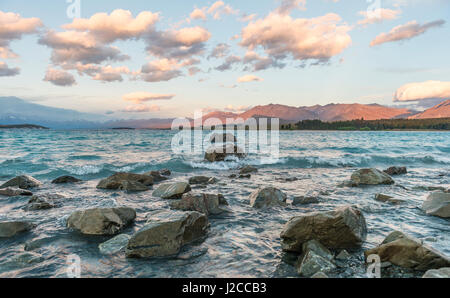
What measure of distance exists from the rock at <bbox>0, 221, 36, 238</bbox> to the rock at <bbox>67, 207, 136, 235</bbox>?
1.05m

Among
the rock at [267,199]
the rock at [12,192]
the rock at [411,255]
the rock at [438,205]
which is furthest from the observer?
the rock at [12,192]

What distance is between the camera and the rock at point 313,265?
15.0ft

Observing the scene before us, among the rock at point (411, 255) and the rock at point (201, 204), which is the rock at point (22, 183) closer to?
the rock at point (201, 204)

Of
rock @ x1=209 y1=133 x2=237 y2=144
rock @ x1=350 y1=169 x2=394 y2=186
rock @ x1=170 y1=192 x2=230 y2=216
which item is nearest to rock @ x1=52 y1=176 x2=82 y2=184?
rock @ x1=170 y1=192 x2=230 y2=216

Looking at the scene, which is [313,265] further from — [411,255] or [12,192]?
[12,192]

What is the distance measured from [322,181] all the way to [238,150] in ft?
36.7

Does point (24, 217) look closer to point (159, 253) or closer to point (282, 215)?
point (159, 253)

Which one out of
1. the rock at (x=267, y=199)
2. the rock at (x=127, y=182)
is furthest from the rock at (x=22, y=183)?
the rock at (x=267, y=199)

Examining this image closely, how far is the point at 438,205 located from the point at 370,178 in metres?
5.10

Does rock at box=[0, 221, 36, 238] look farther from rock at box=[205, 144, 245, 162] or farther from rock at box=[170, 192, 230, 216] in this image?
rock at box=[205, 144, 245, 162]

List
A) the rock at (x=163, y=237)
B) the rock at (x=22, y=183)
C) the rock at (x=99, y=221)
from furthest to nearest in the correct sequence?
1. the rock at (x=22, y=183)
2. the rock at (x=99, y=221)
3. the rock at (x=163, y=237)

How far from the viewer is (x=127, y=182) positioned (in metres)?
12.2

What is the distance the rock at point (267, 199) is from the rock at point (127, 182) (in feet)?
18.8
